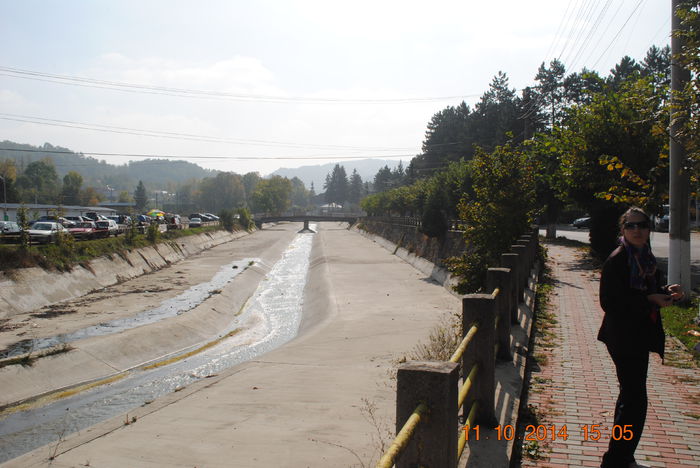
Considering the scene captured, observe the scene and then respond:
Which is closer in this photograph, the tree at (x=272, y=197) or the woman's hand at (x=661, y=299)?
the woman's hand at (x=661, y=299)

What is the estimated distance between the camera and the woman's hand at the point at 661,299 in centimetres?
455

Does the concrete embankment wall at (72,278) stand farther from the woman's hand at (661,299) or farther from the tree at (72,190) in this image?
the tree at (72,190)

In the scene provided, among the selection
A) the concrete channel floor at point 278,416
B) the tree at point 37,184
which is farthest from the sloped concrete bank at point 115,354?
the tree at point 37,184

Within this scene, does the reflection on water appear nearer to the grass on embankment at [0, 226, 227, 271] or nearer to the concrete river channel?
the concrete river channel

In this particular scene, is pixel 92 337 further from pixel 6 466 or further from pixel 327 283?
pixel 327 283

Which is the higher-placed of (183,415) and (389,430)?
(389,430)

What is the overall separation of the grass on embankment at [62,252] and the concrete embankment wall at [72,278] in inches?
14.9

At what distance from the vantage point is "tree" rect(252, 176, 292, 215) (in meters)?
161

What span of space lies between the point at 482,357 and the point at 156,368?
16.0 meters

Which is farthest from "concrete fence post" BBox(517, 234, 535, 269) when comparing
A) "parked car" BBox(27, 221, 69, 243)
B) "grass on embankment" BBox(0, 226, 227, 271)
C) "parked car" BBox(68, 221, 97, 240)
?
"parked car" BBox(68, 221, 97, 240)

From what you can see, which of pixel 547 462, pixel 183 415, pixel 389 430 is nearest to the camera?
pixel 547 462

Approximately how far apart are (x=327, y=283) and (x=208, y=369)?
17359mm

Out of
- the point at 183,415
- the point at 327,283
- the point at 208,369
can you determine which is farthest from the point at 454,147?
the point at 183,415

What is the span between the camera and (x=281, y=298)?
1405 inches
